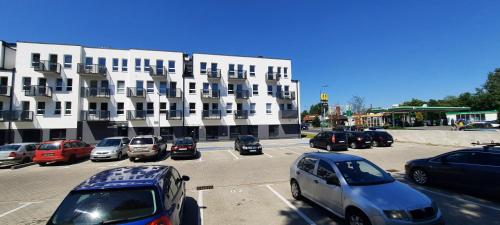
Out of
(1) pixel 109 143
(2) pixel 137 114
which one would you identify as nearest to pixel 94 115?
(2) pixel 137 114

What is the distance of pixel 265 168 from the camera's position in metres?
12.7

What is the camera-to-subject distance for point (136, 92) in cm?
3139

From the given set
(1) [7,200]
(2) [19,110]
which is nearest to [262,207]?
(1) [7,200]

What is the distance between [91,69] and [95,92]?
300 cm

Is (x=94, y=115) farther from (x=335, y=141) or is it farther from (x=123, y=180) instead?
(x=123, y=180)

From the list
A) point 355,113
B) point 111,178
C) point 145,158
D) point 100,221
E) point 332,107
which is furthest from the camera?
point 332,107

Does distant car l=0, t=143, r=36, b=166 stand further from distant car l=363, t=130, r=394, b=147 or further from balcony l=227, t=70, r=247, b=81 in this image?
distant car l=363, t=130, r=394, b=147

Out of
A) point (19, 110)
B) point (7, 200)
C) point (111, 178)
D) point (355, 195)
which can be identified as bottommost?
point (7, 200)

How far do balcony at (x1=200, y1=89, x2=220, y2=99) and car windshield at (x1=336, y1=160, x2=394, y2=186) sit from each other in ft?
96.5

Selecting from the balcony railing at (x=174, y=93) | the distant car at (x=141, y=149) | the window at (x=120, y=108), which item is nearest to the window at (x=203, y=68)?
the balcony railing at (x=174, y=93)

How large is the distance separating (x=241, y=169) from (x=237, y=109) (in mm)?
23590

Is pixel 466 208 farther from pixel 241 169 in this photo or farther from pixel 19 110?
pixel 19 110

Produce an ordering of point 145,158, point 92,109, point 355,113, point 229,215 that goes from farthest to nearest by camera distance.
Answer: point 355,113, point 92,109, point 145,158, point 229,215

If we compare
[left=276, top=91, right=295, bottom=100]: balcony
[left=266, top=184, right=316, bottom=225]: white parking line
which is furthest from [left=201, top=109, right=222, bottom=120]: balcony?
[left=266, top=184, right=316, bottom=225]: white parking line
